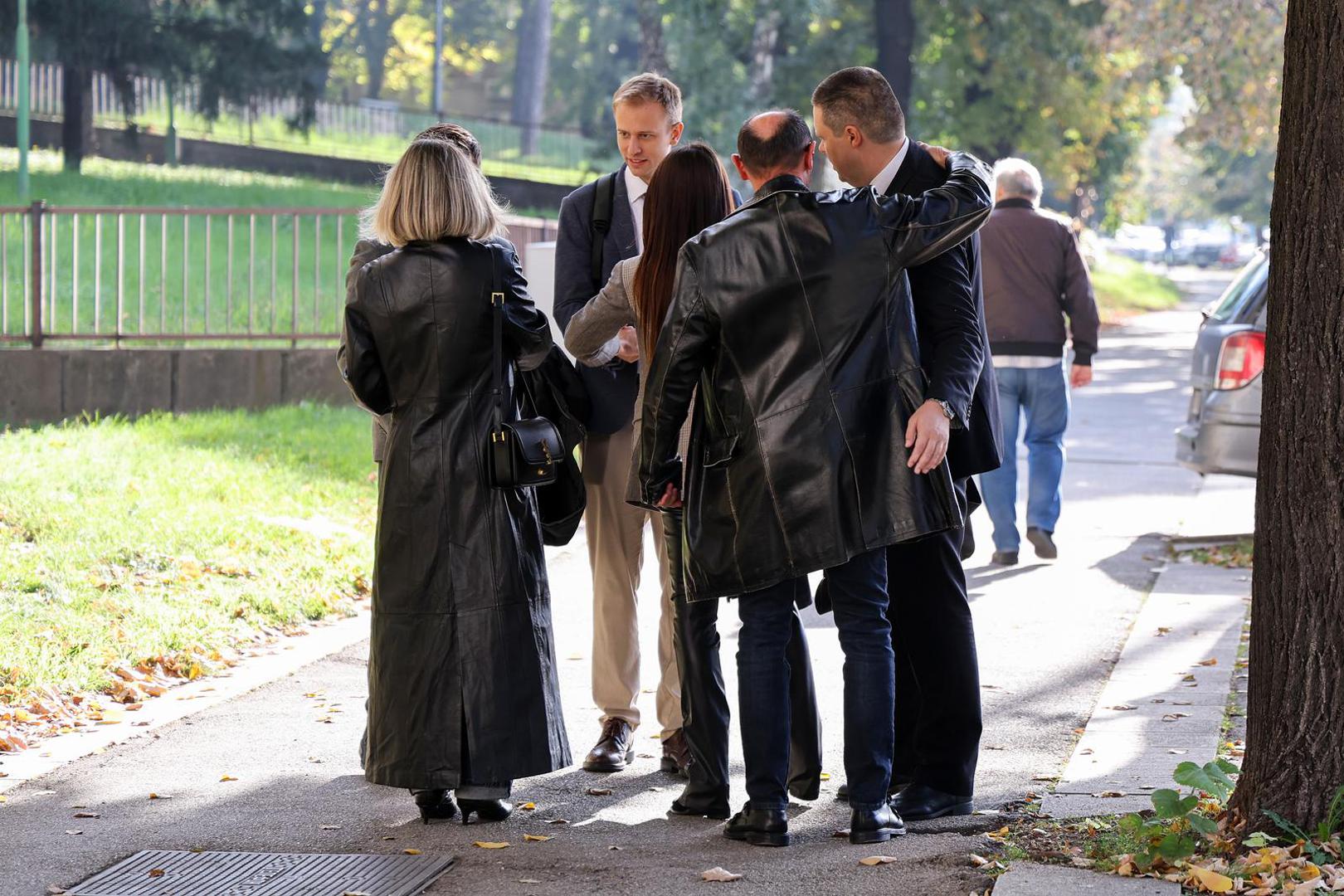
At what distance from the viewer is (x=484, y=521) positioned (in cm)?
485

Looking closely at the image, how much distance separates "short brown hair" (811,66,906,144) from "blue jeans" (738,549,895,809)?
1110mm

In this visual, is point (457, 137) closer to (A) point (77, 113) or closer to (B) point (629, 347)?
(B) point (629, 347)

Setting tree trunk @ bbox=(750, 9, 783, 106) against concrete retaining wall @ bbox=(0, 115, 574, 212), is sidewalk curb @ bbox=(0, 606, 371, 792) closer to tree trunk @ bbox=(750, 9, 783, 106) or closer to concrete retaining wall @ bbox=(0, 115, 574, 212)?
tree trunk @ bbox=(750, 9, 783, 106)

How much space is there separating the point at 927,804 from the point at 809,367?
1297 millimetres

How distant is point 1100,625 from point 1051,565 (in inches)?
60.8

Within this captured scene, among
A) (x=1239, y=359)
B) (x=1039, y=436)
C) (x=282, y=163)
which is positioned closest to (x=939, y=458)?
(x=1039, y=436)

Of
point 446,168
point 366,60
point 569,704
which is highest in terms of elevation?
point 366,60

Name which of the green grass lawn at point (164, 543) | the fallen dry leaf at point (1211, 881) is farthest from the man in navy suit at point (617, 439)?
the green grass lawn at point (164, 543)

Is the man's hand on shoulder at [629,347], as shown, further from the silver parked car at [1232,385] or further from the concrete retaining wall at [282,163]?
the concrete retaining wall at [282,163]

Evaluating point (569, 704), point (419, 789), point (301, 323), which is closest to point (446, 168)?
point (419, 789)

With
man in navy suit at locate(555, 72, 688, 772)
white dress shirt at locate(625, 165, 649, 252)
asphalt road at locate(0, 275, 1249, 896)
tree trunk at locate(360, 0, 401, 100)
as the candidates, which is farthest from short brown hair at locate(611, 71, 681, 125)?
tree trunk at locate(360, 0, 401, 100)

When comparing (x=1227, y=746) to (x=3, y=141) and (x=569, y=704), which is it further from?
(x=3, y=141)

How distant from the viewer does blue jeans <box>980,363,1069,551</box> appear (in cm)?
937

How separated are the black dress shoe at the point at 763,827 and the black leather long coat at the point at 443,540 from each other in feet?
1.96
